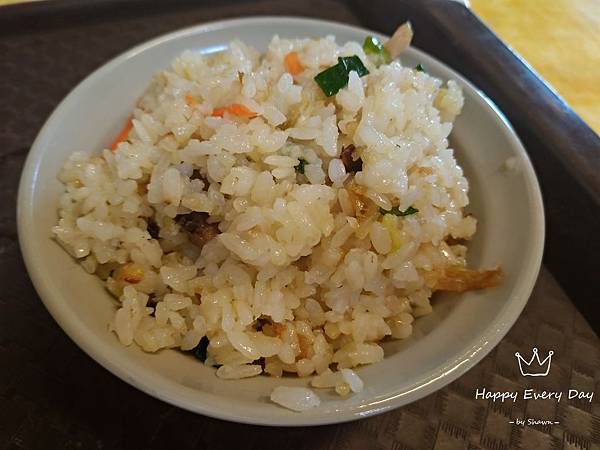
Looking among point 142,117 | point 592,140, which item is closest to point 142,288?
point 142,117

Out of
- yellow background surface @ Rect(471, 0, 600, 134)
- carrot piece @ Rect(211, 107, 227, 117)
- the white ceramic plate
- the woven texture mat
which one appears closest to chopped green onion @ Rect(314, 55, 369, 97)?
carrot piece @ Rect(211, 107, 227, 117)

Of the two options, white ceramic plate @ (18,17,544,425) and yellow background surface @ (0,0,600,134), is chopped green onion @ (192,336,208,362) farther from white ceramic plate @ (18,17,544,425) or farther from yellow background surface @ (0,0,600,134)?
yellow background surface @ (0,0,600,134)

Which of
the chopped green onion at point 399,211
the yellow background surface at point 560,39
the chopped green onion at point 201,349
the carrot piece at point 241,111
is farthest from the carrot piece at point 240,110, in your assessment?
the yellow background surface at point 560,39

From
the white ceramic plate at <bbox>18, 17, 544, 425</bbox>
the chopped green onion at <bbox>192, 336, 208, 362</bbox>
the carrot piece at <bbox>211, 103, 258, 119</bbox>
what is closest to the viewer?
the white ceramic plate at <bbox>18, 17, 544, 425</bbox>

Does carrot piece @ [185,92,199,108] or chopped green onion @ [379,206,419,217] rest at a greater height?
chopped green onion @ [379,206,419,217]

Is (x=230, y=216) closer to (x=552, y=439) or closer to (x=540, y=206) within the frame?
(x=540, y=206)

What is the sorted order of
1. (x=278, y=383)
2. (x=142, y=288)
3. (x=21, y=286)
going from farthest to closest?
(x=21, y=286) < (x=142, y=288) < (x=278, y=383)
